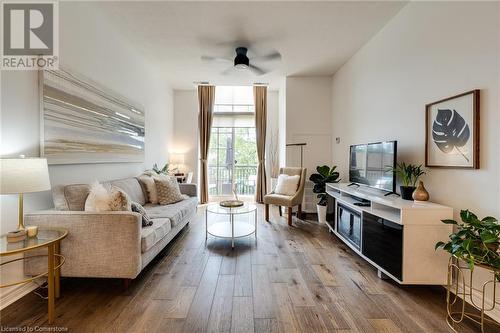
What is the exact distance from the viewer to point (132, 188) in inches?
126

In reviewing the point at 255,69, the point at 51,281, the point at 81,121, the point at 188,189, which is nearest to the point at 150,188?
the point at 188,189

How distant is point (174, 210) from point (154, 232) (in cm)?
79

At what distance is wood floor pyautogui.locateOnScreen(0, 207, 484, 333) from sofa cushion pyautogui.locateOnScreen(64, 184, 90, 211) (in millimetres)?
705

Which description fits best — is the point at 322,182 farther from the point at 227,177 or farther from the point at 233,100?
the point at 233,100

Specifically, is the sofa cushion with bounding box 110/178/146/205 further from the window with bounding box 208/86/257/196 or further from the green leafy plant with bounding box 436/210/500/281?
the green leafy plant with bounding box 436/210/500/281

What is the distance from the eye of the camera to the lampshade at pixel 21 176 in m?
1.50

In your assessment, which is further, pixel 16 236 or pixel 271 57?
pixel 271 57

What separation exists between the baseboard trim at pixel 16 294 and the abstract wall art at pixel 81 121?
1.08 metres

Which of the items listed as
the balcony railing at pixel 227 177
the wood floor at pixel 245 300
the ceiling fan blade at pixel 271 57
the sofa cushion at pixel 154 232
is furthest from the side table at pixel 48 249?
the balcony railing at pixel 227 177

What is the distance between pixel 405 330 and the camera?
1.58 m

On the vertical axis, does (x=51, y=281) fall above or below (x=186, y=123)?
below

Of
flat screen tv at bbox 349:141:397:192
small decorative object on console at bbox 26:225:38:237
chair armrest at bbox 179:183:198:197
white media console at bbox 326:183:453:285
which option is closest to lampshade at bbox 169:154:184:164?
chair armrest at bbox 179:183:198:197

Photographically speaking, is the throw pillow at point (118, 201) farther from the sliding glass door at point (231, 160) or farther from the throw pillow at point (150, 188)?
the sliding glass door at point (231, 160)

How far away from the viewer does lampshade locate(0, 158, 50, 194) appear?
1.50 m
